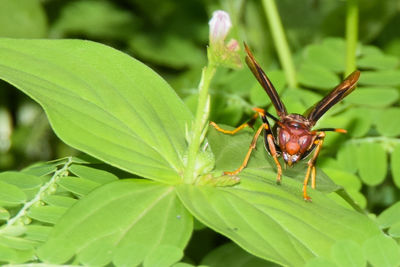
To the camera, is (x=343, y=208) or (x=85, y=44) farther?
(x=85, y=44)

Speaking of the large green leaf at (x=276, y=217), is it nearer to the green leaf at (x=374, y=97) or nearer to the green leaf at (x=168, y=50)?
the green leaf at (x=374, y=97)

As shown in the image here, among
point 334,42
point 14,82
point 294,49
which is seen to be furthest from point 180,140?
point 294,49

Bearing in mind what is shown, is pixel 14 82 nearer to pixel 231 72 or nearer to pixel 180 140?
pixel 180 140

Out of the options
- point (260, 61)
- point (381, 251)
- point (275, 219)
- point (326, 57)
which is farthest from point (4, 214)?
point (260, 61)

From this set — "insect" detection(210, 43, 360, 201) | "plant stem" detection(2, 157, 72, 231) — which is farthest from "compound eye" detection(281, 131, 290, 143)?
"plant stem" detection(2, 157, 72, 231)

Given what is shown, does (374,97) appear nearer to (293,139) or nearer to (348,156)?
(348,156)

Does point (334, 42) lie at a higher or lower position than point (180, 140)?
higher
